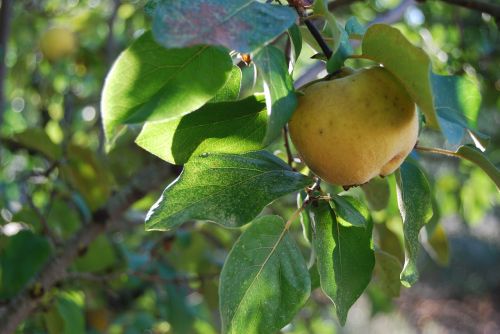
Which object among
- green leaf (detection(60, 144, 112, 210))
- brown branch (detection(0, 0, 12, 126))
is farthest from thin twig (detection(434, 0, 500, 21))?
brown branch (detection(0, 0, 12, 126))

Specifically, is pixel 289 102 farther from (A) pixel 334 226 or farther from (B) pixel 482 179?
(B) pixel 482 179

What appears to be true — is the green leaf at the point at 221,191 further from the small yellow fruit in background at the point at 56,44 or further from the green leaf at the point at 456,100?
the small yellow fruit in background at the point at 56,44

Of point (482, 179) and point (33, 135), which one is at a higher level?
point (33, 135)

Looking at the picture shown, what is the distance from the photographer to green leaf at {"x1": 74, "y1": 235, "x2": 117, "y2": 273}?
64.2 inches

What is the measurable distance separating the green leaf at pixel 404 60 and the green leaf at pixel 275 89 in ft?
0.29

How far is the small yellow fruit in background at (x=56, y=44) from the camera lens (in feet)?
7.71

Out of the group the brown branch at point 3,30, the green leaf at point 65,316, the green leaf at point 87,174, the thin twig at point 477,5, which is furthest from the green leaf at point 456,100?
the brown branch at point 3,30

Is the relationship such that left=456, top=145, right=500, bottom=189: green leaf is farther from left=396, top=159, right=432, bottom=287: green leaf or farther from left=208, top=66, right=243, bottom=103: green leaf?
left=208, top=66, right=243, bottom=103: green leaf

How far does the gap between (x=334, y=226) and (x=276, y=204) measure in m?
1.13

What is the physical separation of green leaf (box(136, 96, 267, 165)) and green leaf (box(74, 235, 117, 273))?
3.14ft

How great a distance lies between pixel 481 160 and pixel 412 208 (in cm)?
9

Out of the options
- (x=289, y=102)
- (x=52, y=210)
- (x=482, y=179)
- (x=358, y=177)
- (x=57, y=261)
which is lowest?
(x=482, y=179)

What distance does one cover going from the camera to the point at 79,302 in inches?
61.1

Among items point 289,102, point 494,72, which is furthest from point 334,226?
point 494,72
